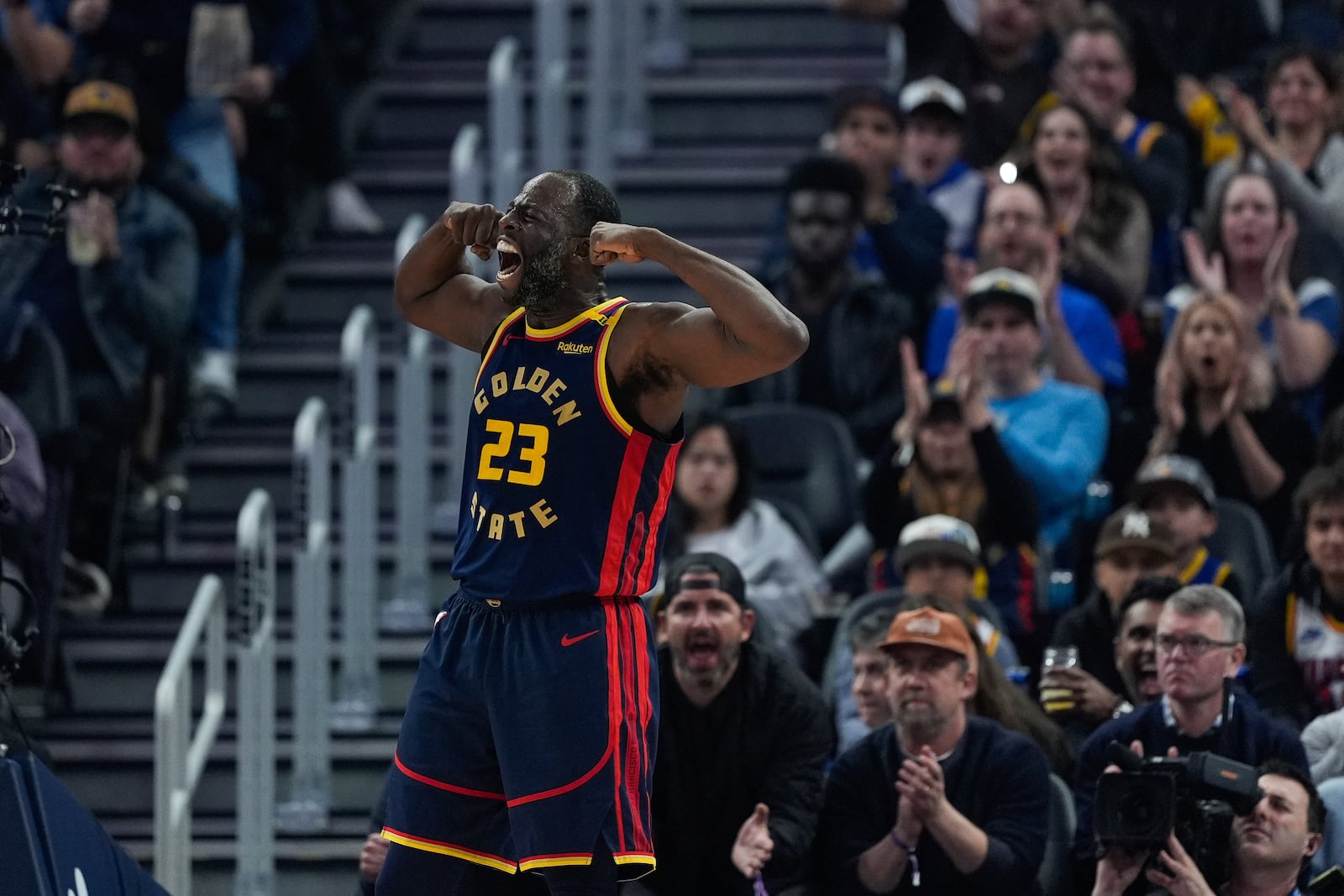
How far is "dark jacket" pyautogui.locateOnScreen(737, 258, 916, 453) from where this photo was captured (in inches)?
404

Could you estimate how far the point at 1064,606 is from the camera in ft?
30.2

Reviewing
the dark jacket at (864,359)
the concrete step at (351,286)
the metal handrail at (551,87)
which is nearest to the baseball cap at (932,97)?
the concrete step at (351,286)

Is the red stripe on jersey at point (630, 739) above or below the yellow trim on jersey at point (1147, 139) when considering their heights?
below

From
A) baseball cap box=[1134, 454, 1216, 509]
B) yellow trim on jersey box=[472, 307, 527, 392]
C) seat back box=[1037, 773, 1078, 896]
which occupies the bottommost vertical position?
seat back box=[1037, 773, 1078, 896]

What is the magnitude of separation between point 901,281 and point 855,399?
26.2 inches

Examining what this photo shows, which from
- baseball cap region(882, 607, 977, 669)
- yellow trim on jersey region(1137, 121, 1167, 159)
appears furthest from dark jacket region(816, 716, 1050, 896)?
yellow trim on jersey region(1137, 121, 1167, 159)

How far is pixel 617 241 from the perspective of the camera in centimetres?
539

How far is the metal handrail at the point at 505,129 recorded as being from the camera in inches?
444

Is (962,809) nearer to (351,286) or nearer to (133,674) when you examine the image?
(133,674)

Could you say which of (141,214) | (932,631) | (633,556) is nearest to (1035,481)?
(932,631)

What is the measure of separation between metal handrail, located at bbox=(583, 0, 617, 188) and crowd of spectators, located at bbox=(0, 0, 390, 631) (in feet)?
3.71

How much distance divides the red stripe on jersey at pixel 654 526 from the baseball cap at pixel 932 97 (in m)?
5.67

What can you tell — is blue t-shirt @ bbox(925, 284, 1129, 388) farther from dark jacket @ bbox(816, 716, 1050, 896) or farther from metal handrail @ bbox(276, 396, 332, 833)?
dark jacket @ bbox(816, 716, 1050, 896)

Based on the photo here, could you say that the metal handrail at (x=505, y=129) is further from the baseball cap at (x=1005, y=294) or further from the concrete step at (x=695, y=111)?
the baseball cap at (x=1005, y=294)
